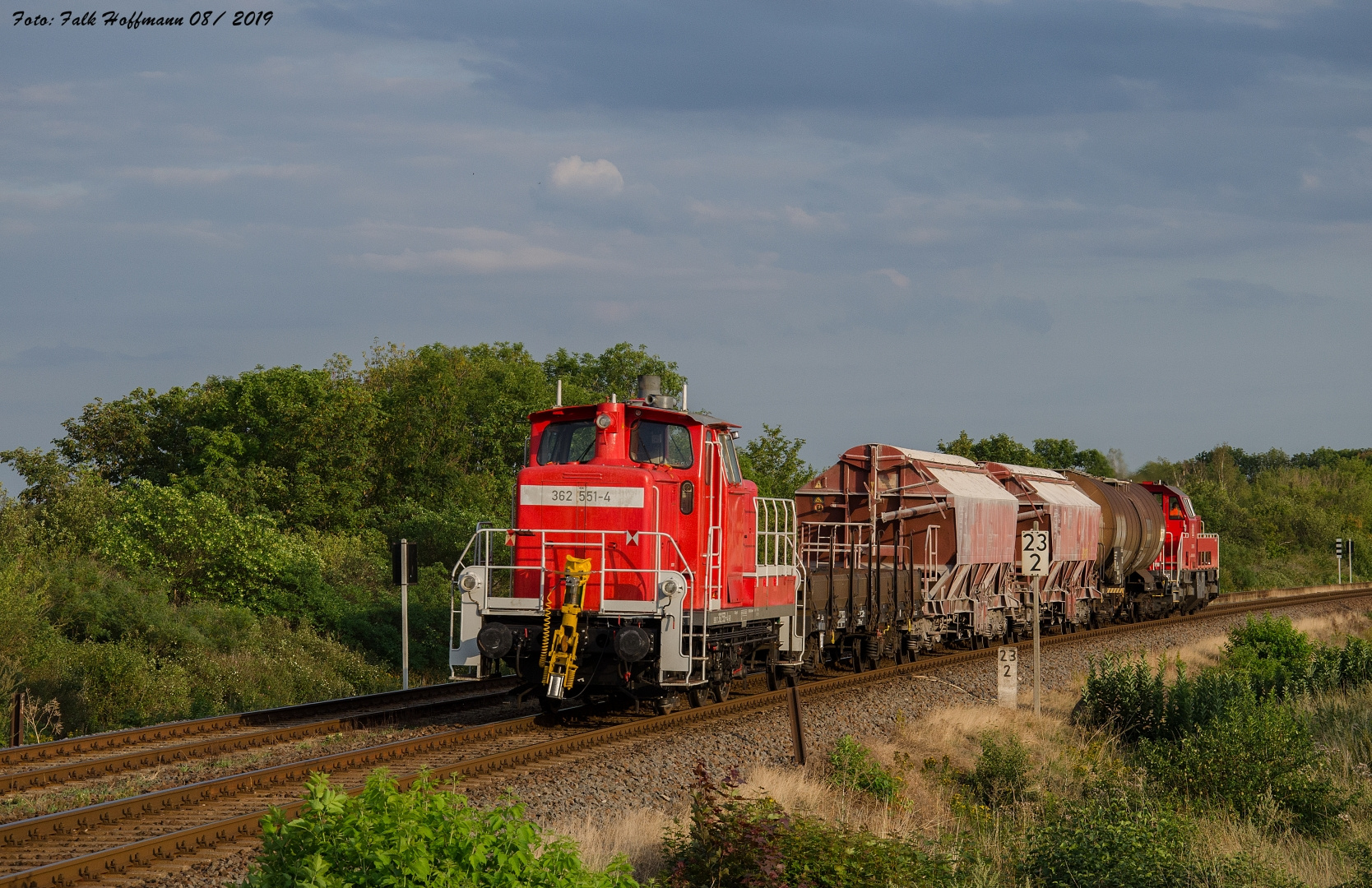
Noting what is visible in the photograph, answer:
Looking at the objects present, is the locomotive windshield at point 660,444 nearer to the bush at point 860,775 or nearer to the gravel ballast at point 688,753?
the gravel ballast at point 688,753

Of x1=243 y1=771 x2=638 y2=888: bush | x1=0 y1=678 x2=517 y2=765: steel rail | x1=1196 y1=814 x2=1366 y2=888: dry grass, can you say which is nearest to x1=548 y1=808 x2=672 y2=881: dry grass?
x1=243 y1=771 x2=638 y2=888: bush

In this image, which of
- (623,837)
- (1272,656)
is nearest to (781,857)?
(623,837)

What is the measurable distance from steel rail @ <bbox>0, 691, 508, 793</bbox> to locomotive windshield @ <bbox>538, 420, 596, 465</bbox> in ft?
11.9

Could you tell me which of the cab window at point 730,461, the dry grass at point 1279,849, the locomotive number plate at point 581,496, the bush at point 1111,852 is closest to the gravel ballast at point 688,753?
the locomotive number plate at point 581,496

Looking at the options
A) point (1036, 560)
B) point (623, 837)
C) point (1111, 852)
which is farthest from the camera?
point (1036, 560)

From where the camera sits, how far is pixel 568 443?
1438 cm

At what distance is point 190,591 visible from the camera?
81.0 feet

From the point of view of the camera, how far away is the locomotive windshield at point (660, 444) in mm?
14133

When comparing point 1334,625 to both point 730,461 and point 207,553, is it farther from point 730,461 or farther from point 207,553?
point 207,553

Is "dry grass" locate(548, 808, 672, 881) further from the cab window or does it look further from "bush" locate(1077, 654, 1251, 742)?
"bush" locate(1077, 654, 1251, 742)

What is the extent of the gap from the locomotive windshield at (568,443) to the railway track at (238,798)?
3117 mm

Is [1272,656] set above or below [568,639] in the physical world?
below

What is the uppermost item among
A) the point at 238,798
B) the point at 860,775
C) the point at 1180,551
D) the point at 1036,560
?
the point at 1036,560

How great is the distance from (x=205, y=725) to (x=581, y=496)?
16.7 feet
